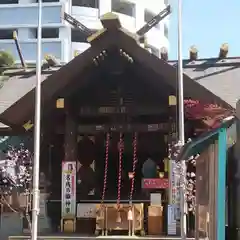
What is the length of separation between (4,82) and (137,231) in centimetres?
618

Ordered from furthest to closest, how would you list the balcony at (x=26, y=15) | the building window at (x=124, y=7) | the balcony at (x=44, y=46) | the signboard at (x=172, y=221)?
1. the building window at (x=124, y=7)
2. the balcony at (x=26, y=15)
3. the balcony at (x=44, y=46)
4. the signboard at (x=172, y=221)

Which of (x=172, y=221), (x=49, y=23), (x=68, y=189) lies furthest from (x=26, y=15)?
(x=172, y=221)

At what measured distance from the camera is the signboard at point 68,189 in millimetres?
12859

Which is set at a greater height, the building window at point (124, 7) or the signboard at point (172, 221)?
the building window at point (124, 7)

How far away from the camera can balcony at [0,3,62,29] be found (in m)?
41.1

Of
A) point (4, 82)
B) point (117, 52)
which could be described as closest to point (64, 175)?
point (117, 52)

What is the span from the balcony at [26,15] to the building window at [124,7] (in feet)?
21.9

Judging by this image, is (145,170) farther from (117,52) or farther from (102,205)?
(117,52)

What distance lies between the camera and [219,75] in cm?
1411

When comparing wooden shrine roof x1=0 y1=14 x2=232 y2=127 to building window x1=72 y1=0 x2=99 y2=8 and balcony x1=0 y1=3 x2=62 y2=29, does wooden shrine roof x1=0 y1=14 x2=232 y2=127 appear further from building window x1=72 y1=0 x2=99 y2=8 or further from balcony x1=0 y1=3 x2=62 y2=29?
building window x1=72 y1=0 x2=99 y2=8

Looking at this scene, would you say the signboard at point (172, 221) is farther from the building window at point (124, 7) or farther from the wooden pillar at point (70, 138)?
the building window at point (124, 7)

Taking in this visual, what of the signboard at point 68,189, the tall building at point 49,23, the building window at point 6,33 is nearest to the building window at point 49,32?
the tall building at point 49,23

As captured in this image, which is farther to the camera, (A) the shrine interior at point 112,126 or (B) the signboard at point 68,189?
(A) the shrine interior at point 112,126

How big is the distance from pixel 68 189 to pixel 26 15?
3057 cm
